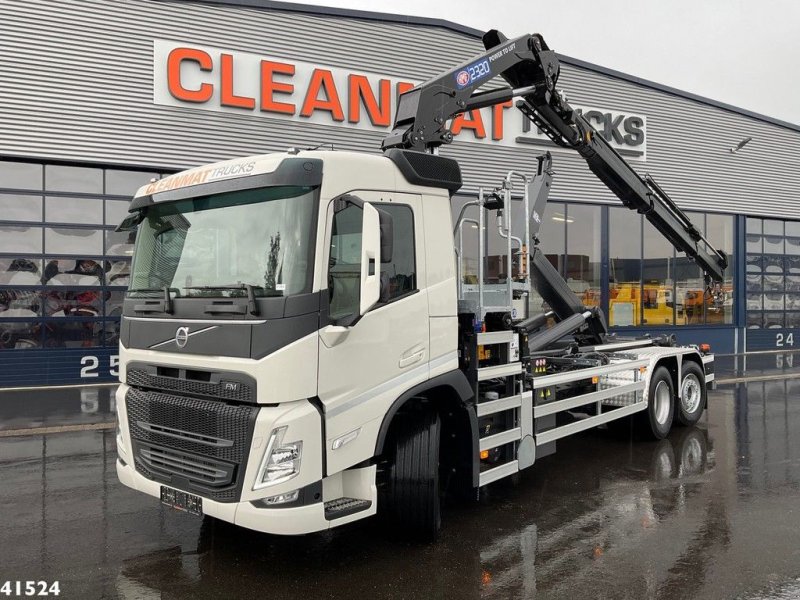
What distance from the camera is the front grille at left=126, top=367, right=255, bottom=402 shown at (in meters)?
4.15

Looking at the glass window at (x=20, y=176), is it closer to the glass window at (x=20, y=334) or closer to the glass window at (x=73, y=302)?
the glass window at (x=73, y=302)

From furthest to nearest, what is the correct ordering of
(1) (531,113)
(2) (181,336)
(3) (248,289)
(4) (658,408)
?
(4) (658,408)
(1) (531,113)
(2) (181,336)
(3) (248,289)

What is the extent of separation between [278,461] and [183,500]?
2.83 ft

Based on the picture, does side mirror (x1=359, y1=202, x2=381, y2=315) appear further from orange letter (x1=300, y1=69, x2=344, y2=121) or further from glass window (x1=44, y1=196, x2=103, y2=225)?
orange letter (x1=300, y1=69, x2=344, y2=121)

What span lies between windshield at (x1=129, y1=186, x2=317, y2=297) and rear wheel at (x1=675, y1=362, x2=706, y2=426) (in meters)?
7.11

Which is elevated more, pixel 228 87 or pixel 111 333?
pixel 228 87

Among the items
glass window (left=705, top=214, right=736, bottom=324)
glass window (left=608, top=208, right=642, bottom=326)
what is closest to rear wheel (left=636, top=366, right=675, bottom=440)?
glass window (left=608, top=208, right=642, bottom=326)

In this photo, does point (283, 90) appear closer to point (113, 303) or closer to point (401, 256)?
point (113, 303)

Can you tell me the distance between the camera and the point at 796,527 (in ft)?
17.9

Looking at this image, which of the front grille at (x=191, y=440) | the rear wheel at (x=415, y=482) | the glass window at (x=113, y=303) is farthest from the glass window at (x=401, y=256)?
the glass window at (x=113, y=303)

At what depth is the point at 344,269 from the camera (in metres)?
4.36

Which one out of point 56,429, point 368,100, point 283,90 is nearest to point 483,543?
point 56,429

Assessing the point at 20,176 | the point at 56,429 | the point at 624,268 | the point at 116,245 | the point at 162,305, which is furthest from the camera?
the point at 624,268

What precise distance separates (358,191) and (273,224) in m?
0.67
